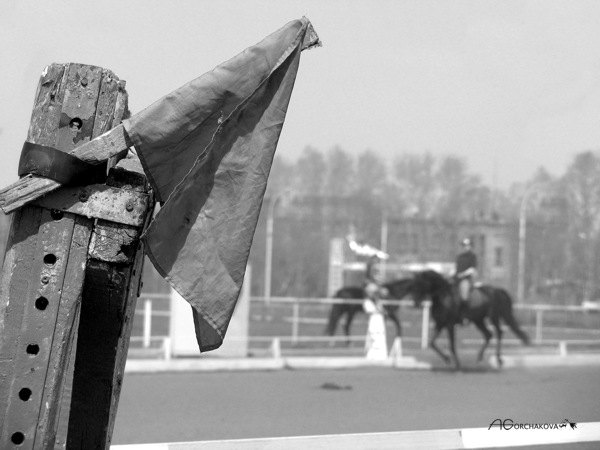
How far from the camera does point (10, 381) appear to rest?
3.20 m

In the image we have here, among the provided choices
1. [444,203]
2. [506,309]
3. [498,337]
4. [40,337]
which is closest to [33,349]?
[40,337]

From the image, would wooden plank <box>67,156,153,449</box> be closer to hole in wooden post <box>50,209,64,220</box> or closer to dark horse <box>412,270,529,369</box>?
hole in wooden post <box>50,209,64,220</box>

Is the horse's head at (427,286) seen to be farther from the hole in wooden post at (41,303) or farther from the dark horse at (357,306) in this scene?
the hole in wooden post at (41,303)

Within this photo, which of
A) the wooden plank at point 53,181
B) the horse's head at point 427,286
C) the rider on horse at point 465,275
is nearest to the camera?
the wooden plank at point 53,181

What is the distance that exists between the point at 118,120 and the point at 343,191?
64.2 metres

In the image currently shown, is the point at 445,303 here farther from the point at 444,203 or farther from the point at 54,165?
the point at 444,203

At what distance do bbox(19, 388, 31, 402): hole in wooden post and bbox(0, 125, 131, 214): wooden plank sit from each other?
19.5 inches

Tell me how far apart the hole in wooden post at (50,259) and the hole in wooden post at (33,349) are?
0.75 feet

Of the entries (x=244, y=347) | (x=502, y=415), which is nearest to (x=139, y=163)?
(x=502, y=415)

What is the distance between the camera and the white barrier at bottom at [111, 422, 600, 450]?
463 centimetres

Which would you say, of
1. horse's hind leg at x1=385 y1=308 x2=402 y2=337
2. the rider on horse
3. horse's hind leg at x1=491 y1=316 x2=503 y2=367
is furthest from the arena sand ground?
horse's hind leg at x1=385 y1=308 x2=402 y2=337

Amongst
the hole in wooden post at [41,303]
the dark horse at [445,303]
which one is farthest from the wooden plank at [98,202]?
the dark horse at [445,303]

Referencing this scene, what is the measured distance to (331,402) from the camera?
12094mm

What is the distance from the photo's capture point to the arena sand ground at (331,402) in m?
9.56
